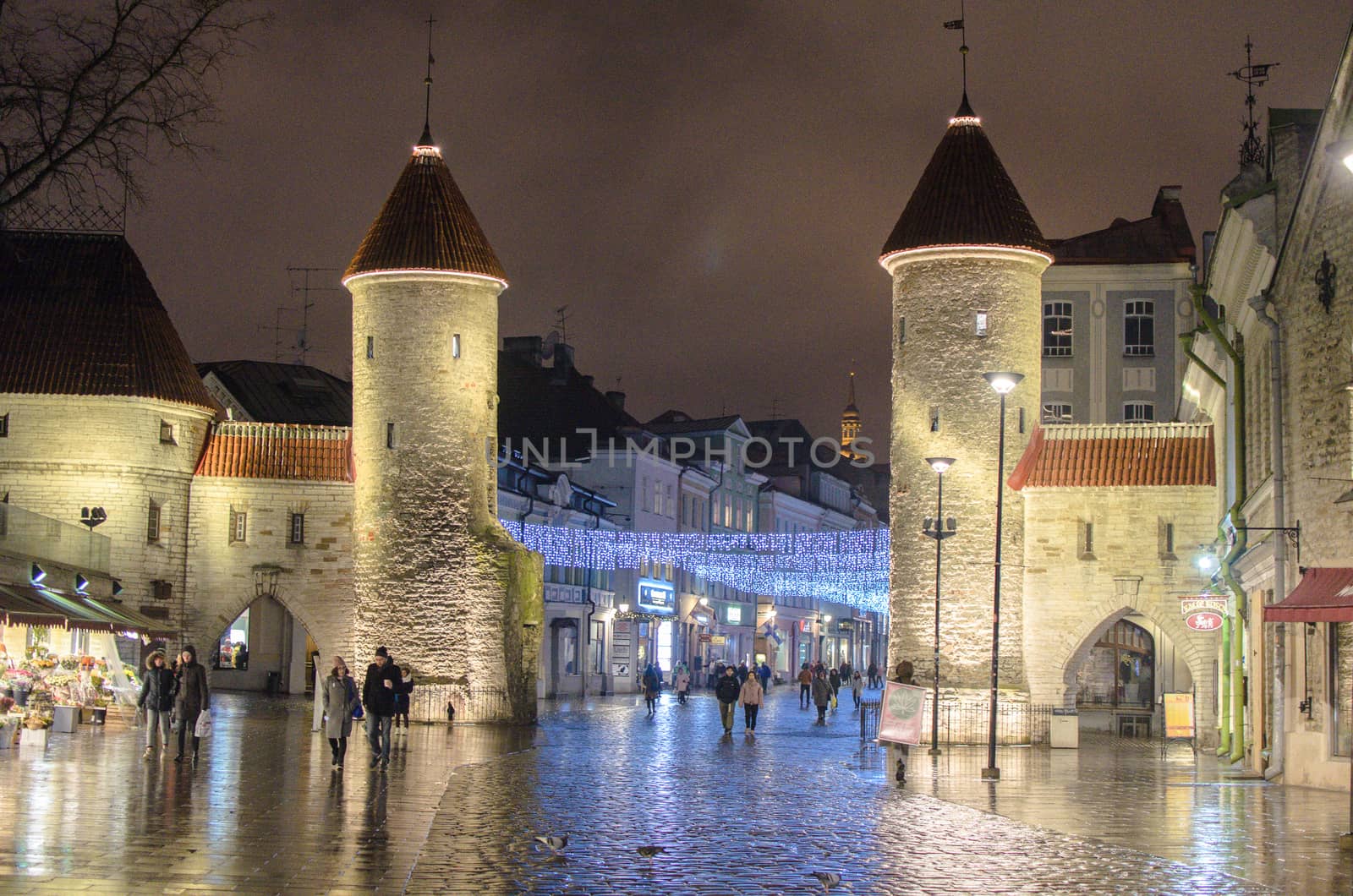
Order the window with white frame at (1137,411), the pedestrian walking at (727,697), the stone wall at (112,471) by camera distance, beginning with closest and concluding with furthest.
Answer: the pedestrian walking at (727,697)
the stone wall at (112,471)
the window with white frame at (1137,411)

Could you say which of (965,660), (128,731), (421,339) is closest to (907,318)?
(965,660)

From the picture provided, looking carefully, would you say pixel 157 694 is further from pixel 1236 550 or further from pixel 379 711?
pixel 1236 550

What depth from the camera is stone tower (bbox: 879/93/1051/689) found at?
36094 millimetres

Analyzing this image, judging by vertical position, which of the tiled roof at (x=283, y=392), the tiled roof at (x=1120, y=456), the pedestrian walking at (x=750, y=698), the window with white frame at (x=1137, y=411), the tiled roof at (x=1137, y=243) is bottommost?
the pedestrian walking at (x=750, y=698)

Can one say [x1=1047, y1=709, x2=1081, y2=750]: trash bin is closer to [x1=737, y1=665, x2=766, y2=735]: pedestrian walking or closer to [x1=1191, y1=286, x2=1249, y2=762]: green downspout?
[x1=1191, y1=286, x2=1249, y2=762]: green downspout

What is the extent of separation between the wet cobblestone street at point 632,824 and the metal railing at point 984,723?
5.49 meters

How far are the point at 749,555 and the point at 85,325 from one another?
25.2 m

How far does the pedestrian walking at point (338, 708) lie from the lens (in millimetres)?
23344

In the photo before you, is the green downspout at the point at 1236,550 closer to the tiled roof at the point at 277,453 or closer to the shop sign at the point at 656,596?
the tiled roof at the point at 277,453

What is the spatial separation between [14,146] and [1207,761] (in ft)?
69.7

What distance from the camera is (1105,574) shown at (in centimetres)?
3525

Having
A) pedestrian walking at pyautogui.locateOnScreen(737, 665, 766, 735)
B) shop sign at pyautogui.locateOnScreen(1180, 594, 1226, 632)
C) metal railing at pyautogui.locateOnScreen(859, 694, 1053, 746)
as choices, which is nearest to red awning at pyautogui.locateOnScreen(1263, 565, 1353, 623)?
shop sign at pyautogui.locateOnScreen(1180, 594, 1226, 632)

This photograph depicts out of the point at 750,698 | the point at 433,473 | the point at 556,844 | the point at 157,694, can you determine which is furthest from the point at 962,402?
the point at 556,844

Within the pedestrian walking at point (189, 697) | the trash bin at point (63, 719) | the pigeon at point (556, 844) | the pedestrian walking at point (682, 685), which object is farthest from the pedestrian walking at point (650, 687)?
the pigeon at point (556, 844)
